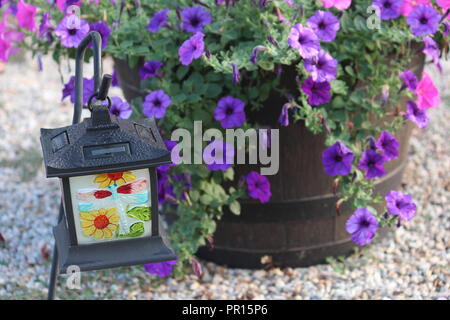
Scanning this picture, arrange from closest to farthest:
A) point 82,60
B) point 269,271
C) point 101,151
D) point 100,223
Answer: point 101,151
point 100,223
point 82,60
point 269,271

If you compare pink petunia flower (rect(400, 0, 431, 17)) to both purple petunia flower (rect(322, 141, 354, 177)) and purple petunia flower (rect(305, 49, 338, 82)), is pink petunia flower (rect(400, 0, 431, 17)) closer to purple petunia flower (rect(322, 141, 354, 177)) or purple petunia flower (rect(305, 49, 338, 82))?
purple petunia flower (rect(305, 49, 338, 82))

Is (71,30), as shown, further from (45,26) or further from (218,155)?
(218,155)

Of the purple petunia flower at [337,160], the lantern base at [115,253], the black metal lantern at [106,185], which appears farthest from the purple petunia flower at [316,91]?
the lantern base at [115,253]

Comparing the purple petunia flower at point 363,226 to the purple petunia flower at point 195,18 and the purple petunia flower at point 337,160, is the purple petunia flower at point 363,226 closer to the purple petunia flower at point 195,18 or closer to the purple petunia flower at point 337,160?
the purple petunia flower at point 337,160

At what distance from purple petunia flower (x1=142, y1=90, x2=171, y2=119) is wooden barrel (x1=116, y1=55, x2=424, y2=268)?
0.33 meters

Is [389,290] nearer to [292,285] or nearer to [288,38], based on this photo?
[292,285]

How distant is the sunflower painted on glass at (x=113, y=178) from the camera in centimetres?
139

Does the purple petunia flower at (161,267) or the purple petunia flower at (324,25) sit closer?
the purple petunia flower at (324,25)

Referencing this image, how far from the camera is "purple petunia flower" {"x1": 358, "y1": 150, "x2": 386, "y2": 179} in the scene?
2.18 metres

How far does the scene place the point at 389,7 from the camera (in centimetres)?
213

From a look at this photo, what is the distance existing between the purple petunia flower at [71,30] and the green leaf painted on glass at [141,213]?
775 mm

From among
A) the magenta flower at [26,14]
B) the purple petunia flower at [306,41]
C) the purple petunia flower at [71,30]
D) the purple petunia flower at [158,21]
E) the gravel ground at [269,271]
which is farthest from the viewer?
the gravel ground at [269,271]

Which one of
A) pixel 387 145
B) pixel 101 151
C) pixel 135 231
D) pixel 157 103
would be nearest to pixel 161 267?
pixel 157 103

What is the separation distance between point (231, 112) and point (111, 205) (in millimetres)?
782
